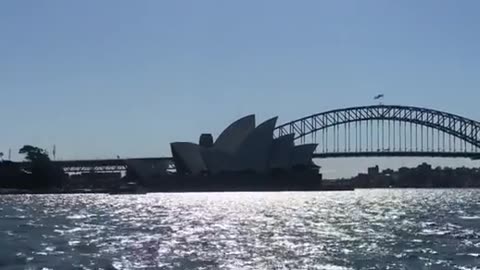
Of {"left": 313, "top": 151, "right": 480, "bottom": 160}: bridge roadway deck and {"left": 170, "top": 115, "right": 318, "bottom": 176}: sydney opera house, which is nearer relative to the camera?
{"left": 170, "top": 115, "right": 318, "bottom": 176}: sydney opera house

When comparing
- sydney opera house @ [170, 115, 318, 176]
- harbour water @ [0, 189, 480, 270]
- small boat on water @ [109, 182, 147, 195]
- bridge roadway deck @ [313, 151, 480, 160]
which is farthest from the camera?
bridge roadway deck @ [313, 151, 480, 160]

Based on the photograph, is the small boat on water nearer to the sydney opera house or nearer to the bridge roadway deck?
the sydney opera house

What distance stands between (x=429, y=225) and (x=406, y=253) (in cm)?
2376

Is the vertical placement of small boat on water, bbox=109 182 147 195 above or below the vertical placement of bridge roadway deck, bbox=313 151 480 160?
below

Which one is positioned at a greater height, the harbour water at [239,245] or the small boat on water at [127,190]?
the small boat on water at [127,190]

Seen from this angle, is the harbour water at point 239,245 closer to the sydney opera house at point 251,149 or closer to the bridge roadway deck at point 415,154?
the sydney opera house at point 251,149

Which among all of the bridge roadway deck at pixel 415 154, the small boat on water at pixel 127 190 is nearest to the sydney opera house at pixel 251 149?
the bridge roadway deck at pixel 415 154

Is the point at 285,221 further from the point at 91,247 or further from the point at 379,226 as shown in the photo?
the point at 91,247

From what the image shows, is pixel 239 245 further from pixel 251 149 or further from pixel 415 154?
pixel 415 154

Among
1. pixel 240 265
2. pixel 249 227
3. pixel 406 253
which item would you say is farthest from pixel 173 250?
pixel 249 227

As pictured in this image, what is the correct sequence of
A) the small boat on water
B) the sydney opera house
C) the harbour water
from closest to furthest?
the harbour water
the sydney opera house
the small boat on water

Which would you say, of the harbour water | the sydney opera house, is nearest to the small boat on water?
the sydney opera house

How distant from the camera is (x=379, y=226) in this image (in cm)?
6094

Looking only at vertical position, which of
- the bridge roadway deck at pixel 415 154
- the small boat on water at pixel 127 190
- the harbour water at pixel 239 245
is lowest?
the harbour water at pixel 239 245
